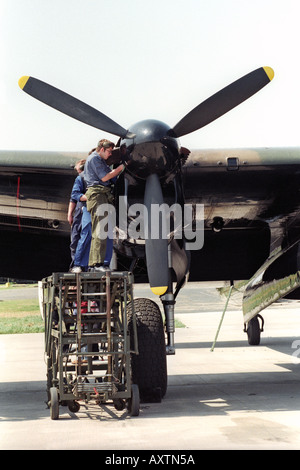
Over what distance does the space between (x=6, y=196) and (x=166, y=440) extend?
5154mm

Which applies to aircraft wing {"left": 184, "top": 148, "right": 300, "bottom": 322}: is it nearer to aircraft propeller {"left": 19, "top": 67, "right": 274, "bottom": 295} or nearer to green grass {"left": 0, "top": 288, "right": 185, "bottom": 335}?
aircraft propeller {"left": 19, "top": 67, "right": 274, "bottom": 295}

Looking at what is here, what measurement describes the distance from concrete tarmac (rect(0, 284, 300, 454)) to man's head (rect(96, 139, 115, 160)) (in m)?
3.07

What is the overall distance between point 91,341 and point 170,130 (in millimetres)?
2745

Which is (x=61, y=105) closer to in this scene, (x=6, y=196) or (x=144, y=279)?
(x=6, y=196)

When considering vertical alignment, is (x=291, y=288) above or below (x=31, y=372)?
above

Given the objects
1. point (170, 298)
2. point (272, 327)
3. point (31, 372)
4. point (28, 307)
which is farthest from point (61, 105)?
point (28, 307)

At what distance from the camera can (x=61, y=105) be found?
8.77 m

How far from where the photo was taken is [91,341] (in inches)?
292

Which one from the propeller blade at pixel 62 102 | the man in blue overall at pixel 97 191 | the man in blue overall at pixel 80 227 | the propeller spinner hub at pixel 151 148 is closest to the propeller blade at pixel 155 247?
the propeller spinner hub at pixel 151 148

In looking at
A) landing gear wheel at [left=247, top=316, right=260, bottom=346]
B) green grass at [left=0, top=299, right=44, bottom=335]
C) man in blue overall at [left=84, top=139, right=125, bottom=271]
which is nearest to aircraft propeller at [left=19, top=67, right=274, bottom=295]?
man in blue overall at [left=84, top=139, right=125, bottom=271]

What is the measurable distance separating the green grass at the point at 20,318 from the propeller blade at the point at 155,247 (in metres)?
15.1

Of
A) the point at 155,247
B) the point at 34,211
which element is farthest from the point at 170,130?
the point at 34,211

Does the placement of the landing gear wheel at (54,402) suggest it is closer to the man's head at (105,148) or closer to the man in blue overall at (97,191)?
the man in blue overall at (97,191)

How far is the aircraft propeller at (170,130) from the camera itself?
8289 mm
